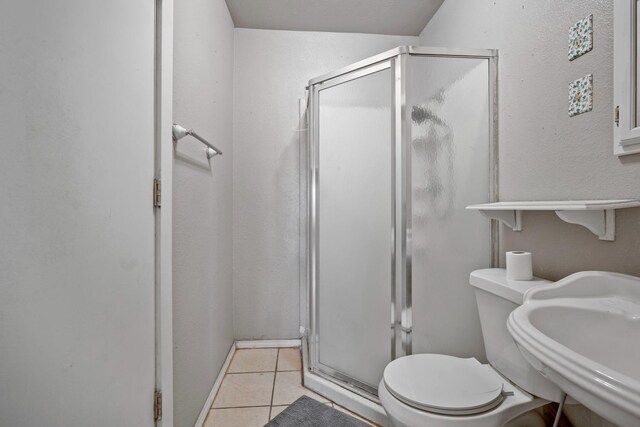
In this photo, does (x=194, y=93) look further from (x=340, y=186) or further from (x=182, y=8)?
(x=340, y=186)

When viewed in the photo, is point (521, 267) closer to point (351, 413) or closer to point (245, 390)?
point (351, 413)

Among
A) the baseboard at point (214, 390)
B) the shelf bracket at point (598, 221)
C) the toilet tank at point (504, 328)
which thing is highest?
the shelf bracket at point (598, 221)

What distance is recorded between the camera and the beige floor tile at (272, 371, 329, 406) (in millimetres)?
1567

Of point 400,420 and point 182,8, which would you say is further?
point 182,8

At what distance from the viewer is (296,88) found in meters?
2.19

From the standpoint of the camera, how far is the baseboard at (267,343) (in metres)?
2.17

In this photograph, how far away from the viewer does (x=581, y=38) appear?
0.98m

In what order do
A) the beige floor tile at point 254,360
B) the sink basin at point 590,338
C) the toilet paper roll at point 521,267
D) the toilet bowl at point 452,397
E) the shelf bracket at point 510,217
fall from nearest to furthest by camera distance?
the sink basin at point 590,338
the toilet bowl at point 452,397
the toilet paper roll at point 521,267
the shelf bracket at point 510,217
the beige floor tile at point 254,360

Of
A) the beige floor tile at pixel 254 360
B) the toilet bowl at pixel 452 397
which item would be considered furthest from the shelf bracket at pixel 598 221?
the beige floor tile at pixel 254 360

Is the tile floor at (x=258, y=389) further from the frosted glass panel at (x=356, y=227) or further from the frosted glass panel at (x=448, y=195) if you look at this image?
the frosted glass panel at (x=448, y=195)

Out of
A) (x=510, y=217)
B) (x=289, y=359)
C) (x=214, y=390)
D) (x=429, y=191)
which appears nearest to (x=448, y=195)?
(x=429, y=191)

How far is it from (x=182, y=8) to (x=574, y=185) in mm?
1674

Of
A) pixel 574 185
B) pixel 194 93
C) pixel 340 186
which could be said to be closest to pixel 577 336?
pixel 574 185

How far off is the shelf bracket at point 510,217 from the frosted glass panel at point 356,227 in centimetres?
46
